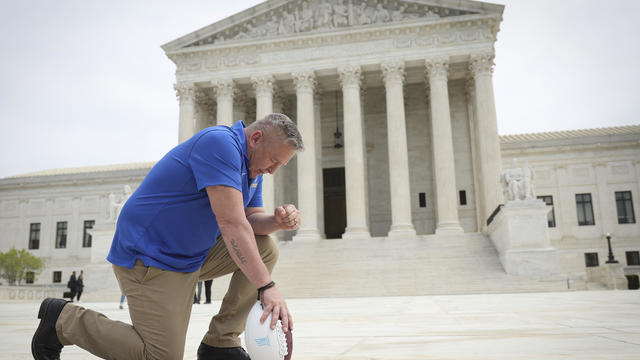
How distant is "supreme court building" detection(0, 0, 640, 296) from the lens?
3183 cm

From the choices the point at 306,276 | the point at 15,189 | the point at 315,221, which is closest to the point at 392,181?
the point at 315,221

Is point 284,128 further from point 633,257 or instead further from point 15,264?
point 15,264

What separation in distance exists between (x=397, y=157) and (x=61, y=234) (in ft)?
117

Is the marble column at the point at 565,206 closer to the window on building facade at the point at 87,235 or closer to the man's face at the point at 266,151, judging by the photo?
the window on building facade at the point at 87,235

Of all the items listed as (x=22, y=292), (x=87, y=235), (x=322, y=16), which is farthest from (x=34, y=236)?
(x=322, y=16)

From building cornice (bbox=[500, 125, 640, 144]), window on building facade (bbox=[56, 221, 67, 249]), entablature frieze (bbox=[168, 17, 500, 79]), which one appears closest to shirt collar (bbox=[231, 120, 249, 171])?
entablature frieze (bbox=[168, 17, 500, 79])

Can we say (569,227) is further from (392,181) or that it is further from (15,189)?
(15,189)

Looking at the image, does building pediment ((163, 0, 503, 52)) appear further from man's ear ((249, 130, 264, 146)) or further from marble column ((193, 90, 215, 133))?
man's ear ((249, 130, 264, 146))

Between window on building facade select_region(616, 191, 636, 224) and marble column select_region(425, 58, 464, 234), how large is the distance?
56.9 feet

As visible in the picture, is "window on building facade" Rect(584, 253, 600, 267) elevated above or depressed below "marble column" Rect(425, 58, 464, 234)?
below

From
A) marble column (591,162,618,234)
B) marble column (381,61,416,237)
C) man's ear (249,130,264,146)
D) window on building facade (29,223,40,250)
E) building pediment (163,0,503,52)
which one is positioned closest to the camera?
man's ear (249,130,264,146)

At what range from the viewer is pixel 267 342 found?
301 centimetres

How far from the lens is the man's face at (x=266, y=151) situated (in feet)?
11.7

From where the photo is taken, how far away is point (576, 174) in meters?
41.8
